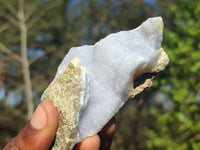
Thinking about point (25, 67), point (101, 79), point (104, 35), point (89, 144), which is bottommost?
point (104, 35)

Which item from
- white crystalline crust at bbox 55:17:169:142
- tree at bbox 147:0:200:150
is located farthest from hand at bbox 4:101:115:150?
tree at bbox 147:0:200:150

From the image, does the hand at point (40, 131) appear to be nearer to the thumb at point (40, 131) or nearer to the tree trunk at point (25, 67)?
the thumb at point (40, 131)

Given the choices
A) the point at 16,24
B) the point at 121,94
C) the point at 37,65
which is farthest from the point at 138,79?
the point at 37,65

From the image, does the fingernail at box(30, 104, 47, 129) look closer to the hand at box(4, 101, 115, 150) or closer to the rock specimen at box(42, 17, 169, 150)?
the hand at box(4, 101, 115, 150)

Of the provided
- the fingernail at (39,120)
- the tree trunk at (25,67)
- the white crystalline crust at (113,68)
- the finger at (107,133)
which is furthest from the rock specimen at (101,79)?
the tree trunk at (25,67)

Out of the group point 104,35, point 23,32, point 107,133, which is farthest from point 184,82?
point 104,35

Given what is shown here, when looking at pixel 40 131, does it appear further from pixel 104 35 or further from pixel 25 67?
pixel 104 35
